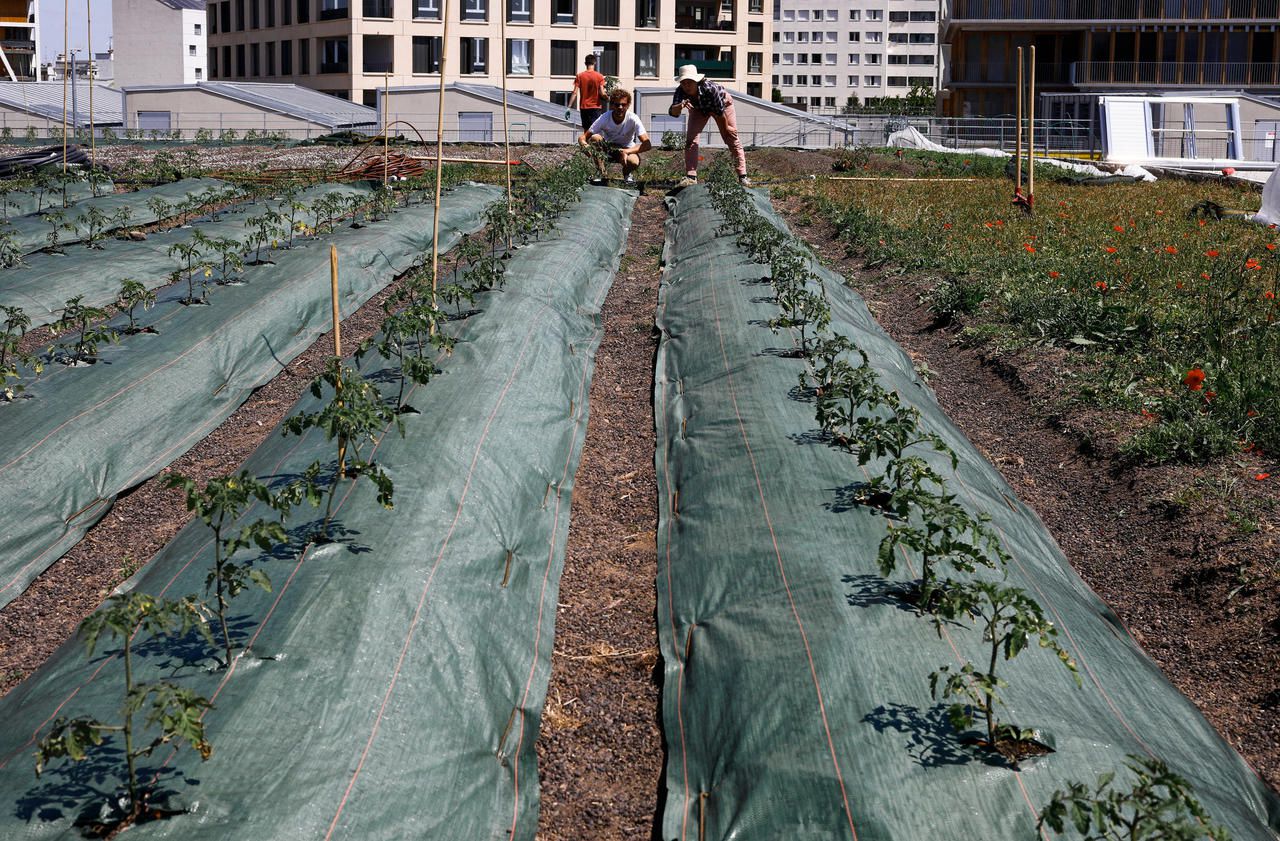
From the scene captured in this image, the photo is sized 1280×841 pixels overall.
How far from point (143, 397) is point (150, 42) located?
60.3m

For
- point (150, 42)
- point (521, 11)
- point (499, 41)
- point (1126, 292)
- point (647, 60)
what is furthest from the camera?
point (150, 42)

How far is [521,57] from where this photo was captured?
4538cm

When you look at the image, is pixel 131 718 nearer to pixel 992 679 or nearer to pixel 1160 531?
pixel 992 679

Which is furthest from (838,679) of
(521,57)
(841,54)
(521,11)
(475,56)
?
(841,54)

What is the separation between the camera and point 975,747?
3.24 meters

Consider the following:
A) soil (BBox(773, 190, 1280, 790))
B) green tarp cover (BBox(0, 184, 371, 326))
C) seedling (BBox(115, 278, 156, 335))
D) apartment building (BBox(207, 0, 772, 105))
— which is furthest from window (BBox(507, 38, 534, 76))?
soil (BBox(773, 190, 1280, 790))

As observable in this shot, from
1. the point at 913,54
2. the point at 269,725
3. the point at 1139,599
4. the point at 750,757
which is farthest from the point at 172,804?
the point at 913,54

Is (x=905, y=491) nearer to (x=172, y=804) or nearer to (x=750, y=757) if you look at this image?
(x=750, y=757)

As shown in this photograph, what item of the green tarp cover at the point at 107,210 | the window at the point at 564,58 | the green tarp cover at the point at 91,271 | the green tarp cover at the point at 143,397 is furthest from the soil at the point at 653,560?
the window at the point at 564,58

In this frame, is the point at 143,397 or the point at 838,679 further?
the point at 143,397

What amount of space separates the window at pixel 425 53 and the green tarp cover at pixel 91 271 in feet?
116

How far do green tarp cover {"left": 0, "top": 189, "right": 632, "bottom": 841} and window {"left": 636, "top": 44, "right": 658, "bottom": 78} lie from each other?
4350 cm

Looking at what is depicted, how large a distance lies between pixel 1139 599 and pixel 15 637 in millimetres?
4538

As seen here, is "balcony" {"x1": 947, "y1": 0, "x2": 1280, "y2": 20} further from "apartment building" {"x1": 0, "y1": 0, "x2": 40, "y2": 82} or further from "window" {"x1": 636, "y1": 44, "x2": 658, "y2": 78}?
"apartment building" {"x1": 0, "y1": 0, "x2": 40, "y2": 82}
